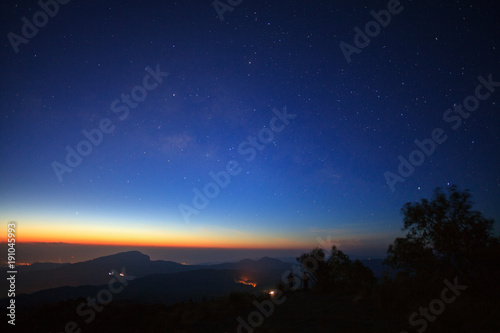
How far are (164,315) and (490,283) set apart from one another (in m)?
16.0

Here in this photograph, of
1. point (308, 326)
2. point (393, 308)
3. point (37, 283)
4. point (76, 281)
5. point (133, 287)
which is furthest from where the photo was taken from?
point (76, 281)

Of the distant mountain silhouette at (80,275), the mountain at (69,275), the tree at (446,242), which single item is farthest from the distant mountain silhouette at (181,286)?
the tree at (446,242)

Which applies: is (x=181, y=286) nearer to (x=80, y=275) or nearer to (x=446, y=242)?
(x=80, y=275)

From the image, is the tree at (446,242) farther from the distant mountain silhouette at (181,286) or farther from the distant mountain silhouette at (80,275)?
the distant mountain silhouette at (80,275)

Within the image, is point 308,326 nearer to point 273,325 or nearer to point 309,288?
point 273,325

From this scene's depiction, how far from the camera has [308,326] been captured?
8.64m

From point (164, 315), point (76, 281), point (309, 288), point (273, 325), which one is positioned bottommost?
point (76, 281)

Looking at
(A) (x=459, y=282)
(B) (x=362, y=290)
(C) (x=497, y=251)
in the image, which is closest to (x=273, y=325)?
(B) (x=362, y=290)

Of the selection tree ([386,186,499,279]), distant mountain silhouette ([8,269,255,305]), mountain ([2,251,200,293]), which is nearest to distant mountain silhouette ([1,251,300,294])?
mountain ([2,251,200,293])

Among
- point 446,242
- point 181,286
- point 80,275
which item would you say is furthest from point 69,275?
point 446,242

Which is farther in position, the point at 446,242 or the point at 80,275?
the point at 80,275

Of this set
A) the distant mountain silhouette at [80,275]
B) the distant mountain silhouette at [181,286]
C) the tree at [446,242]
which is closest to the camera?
the tree at [446,242]

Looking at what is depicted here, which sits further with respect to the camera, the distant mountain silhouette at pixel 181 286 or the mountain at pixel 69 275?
the mountain at pixel 69 275

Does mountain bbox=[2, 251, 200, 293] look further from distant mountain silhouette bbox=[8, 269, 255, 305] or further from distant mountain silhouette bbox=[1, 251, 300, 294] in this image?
distant mountain silhouette bbox=[8, 269, 255, 305]
